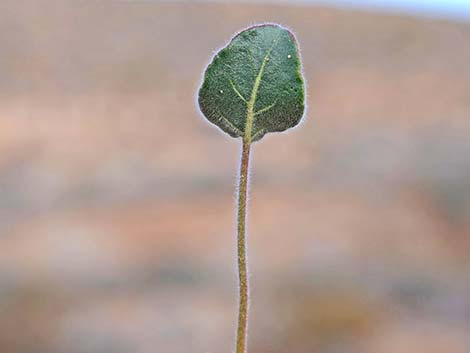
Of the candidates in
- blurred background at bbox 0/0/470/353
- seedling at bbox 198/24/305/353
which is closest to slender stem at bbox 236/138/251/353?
seedling at bbox 198/24/305/353

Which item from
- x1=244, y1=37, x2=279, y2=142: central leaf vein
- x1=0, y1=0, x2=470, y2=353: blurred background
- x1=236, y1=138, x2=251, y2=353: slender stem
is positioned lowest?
x1=236, y1=138, x2=251, y2=353: slender stem

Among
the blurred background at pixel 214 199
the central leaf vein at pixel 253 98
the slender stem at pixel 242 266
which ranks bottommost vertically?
the slender stem at pixel 242 266

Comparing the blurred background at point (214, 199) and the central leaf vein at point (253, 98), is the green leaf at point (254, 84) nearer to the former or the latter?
the central leaf vein at point (253, 98)

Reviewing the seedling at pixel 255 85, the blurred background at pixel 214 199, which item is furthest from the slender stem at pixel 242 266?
the blurred background at pixel 214 199

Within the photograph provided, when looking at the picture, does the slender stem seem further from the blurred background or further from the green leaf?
the blurred background

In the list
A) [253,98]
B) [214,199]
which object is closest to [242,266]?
[253,98]

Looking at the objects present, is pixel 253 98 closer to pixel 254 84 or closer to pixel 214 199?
pixel 254 84
